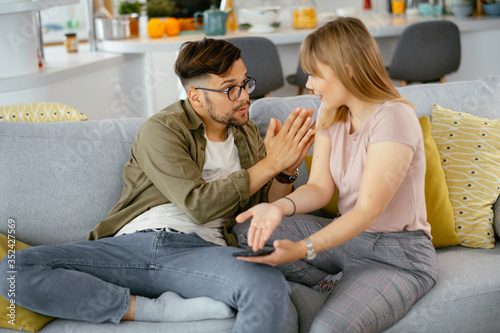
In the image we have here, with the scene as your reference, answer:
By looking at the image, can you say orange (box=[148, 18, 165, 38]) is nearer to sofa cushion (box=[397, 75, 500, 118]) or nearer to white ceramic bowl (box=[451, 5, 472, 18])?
white ceramic bowl (box=[451, 5, 472, 18])

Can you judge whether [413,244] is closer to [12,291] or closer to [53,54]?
[12,291]

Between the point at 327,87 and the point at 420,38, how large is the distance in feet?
7.77

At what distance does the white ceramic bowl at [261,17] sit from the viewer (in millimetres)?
3857

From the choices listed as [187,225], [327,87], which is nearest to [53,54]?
[187,225]

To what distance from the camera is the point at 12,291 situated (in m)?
1.46

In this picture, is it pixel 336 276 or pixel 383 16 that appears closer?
pixel 336 276

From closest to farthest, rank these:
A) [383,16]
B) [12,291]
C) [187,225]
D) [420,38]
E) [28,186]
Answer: [12,291] → [187,225] → [28,186] → [420,38] → [383,16]

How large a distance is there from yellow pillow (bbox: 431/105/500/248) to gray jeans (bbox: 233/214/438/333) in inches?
12.2

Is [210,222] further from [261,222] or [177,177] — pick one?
[261,222]

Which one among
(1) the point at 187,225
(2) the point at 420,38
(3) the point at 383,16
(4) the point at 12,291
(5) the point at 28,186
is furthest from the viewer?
(3) the point at 383,16

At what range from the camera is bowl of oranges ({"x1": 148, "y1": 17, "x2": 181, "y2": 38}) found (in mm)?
3904

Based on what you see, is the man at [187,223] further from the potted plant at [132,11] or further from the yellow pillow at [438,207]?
the potted plant at [132,11]

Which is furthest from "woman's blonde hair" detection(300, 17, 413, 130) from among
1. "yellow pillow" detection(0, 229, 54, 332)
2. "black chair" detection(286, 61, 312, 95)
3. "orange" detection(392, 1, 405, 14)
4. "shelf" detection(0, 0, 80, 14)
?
"orange" detection(392, 1, 405, 14)

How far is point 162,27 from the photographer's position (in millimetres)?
3951
